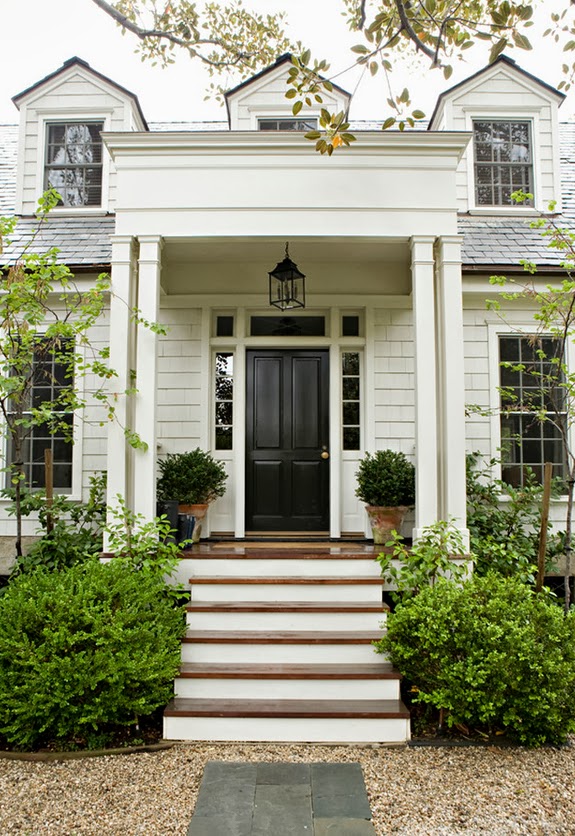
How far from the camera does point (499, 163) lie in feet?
23.4

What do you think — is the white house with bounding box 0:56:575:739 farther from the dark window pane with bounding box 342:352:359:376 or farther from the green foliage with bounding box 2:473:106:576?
the green foliage with bounding box 2:473:106:576

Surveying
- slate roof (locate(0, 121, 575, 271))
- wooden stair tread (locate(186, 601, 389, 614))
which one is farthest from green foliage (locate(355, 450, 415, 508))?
slate roof (locate(0, 121, 575, 271))

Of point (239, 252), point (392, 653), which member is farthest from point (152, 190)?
point (392, 653)

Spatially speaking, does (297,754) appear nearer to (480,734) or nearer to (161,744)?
(161,744)

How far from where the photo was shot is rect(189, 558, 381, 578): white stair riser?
4824mm

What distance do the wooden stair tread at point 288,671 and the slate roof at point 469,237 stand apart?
4.16 metres

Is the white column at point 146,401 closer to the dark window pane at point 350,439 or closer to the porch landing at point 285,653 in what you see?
the porch landing at point 285,653

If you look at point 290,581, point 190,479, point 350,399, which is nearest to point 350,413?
point 350,399

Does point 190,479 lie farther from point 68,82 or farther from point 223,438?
point 68,82

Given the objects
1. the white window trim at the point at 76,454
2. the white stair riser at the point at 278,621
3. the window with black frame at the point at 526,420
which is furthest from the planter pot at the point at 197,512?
the window with black frame at the point at 526,420

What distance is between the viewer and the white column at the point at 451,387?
468cm

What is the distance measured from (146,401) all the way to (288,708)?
8.01ft

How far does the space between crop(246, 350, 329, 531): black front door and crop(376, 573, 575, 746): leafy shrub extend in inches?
99.3

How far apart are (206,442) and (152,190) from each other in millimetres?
2541
